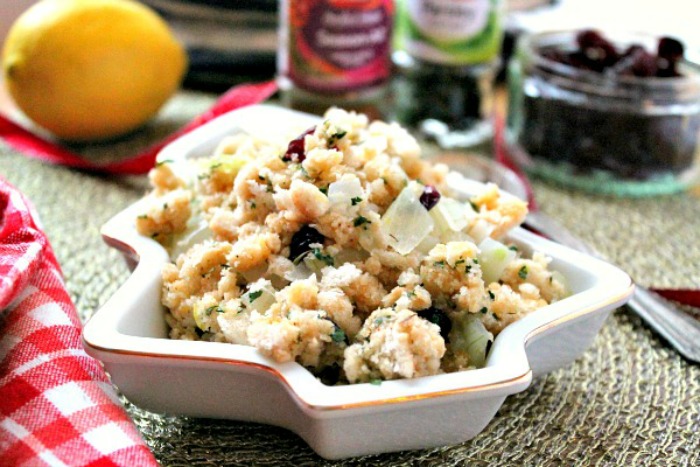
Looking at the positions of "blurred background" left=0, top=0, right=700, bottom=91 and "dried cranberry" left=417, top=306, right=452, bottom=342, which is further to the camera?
"blurred background" left=0, top=0, right=700, bottom=91

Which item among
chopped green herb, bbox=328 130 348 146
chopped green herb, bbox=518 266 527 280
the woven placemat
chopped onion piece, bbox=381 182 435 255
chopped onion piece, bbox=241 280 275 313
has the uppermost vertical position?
chopped green herb, bbox=328 130 348 146

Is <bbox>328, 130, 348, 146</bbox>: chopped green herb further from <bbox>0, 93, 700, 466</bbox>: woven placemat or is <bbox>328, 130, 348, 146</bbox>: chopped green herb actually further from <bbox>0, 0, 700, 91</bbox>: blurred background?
<bbox>0, 0, 700, 91</bbox>: blurred background

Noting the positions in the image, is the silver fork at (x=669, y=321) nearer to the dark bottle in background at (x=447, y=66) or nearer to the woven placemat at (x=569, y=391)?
the woven placemat at (x=569, y=391)

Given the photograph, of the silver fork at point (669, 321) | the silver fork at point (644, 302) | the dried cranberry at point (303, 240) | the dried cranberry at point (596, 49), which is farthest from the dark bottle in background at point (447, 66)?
the dried cranberry at point (303, 240)

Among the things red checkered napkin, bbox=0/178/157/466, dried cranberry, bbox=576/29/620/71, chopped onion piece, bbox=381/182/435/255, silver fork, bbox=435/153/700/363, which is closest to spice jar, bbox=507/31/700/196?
dried cranberry, bbox=576/29/620/71

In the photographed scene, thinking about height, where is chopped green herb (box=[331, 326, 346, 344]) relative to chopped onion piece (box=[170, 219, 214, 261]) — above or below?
above

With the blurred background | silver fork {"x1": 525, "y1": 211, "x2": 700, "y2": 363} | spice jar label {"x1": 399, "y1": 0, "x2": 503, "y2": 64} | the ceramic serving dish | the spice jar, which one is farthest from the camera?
the blurred background

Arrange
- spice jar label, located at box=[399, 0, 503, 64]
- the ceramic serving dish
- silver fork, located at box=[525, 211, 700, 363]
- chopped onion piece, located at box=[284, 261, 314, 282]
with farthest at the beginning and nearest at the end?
spice jar label, located at box=[399, 0, 503, 64] < silver fork, located at box=[525, 211, 700, 363] < chopped onion piece, located at box=[284, 261, 314, 282] < the ceramic serving dish

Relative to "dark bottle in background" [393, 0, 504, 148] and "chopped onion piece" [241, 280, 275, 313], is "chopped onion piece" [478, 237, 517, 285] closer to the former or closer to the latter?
"chopped onion piece" [241, 280, 275, 313]

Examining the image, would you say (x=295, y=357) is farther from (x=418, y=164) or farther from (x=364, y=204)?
(x=418, y=164)
